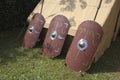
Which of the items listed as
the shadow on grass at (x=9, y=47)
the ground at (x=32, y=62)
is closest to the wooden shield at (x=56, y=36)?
the ground at (x=32, y=62)

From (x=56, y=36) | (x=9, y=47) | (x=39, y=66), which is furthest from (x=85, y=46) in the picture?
(x=9, y=47)

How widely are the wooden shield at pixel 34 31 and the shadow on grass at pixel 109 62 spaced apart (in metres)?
2.05

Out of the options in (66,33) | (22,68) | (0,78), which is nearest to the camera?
(0,78)

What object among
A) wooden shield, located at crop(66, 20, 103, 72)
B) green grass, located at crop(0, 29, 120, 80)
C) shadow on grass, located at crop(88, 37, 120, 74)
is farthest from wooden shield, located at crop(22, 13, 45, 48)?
shadow on grass, located at crop(88, 37, 120, 74)

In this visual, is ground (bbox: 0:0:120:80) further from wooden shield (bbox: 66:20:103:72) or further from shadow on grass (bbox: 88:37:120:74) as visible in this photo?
wooden shield (bbox: 66:20:103:72)

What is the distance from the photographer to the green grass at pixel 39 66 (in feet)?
27.7

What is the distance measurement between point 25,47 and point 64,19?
1616mm

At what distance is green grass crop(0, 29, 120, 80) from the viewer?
8.45m

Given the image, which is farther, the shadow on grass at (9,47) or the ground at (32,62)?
the shadow on grass at (9,47)

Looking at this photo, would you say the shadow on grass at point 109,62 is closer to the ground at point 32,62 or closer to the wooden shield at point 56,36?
the ground at point 32,62

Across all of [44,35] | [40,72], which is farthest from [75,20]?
[40,72]

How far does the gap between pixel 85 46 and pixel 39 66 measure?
4.73ft

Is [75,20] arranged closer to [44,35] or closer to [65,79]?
[44,35]

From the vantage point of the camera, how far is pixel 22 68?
876 centimetres
